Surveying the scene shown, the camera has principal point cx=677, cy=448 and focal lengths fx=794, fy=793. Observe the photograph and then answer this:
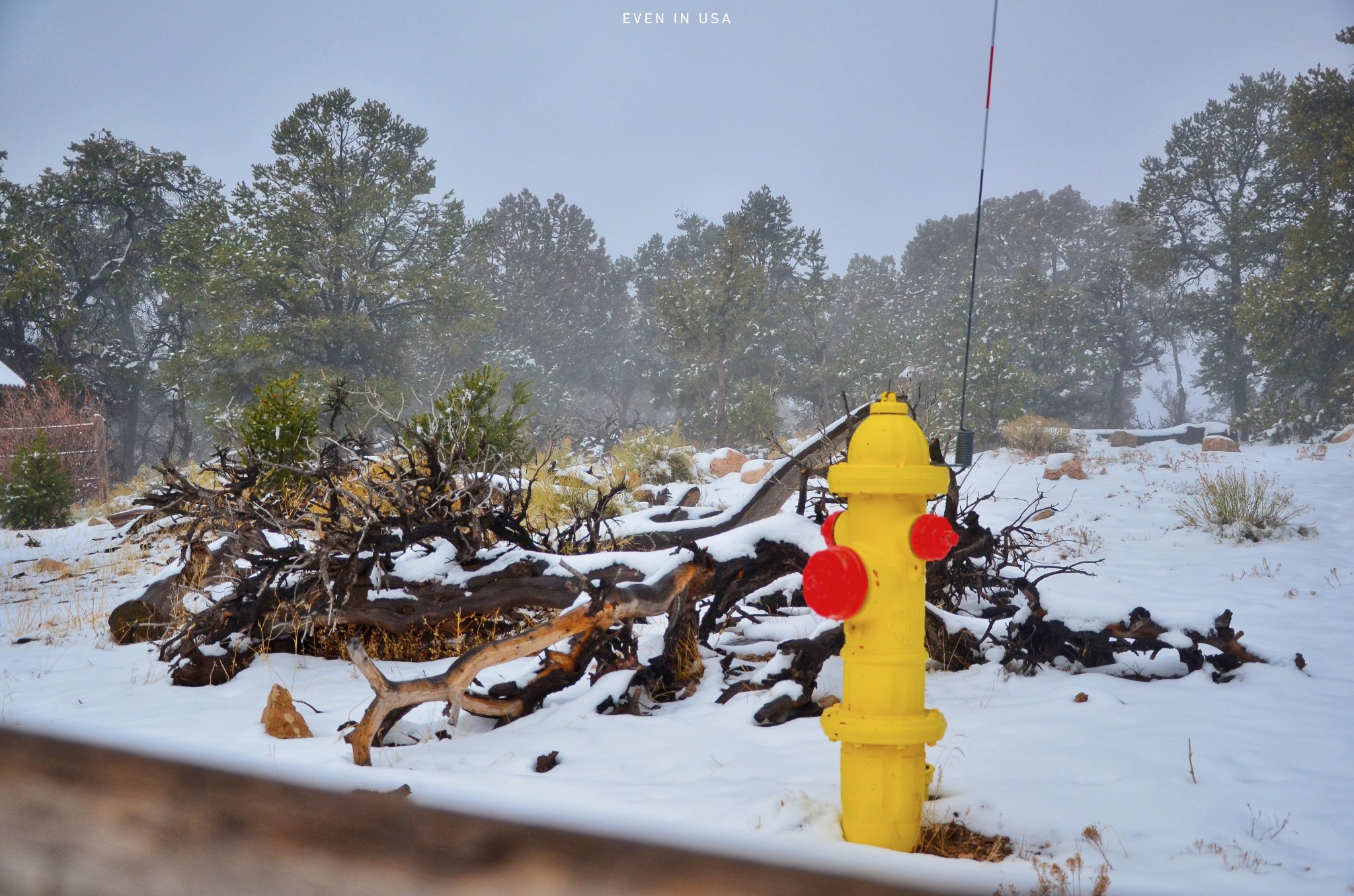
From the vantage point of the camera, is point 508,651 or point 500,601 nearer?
point 508,651

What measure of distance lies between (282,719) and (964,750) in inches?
105

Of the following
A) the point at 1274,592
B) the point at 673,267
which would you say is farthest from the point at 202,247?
the point at 1274,592

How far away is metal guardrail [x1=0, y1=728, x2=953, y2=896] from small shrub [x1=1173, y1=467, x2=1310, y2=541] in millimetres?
8671

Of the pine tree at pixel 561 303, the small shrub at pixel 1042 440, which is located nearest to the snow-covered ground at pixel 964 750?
the small shrub at pixel 1042 440

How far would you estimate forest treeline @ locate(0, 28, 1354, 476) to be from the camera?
58.0 ft

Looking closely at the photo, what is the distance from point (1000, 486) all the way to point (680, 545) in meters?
9.99

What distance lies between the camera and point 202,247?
874 inches

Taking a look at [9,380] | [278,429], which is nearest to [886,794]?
[278,429]

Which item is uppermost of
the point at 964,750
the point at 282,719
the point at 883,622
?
the point at 883,622

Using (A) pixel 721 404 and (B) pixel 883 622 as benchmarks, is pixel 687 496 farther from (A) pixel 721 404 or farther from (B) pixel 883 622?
(A) pixel 721 404

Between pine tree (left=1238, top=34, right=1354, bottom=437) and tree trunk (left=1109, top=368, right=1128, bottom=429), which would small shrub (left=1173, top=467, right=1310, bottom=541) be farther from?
tree trunk (left=1109, top=368, right=1128, bottom=429)

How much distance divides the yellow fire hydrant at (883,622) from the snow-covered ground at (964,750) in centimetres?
19

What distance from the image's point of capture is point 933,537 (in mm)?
1835

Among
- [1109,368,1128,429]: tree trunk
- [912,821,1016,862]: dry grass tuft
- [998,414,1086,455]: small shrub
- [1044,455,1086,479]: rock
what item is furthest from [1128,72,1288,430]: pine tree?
[912,821,1016,862]: dry grass tuft
